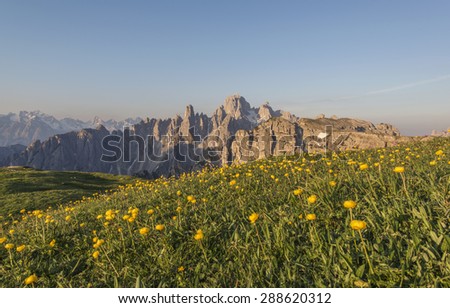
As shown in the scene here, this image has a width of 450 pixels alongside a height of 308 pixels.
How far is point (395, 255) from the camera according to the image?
10.2 ft

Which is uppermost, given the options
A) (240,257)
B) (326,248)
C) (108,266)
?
(326,248)

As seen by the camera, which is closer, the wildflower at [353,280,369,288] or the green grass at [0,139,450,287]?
the wildflower at [353,280,369,288]

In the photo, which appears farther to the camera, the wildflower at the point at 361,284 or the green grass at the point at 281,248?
the green grass at the point at 281,248

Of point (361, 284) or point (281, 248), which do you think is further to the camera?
point (281, 248)

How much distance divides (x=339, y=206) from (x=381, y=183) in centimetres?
110

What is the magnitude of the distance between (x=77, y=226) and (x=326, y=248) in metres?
6.51

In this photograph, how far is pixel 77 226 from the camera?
709cm
